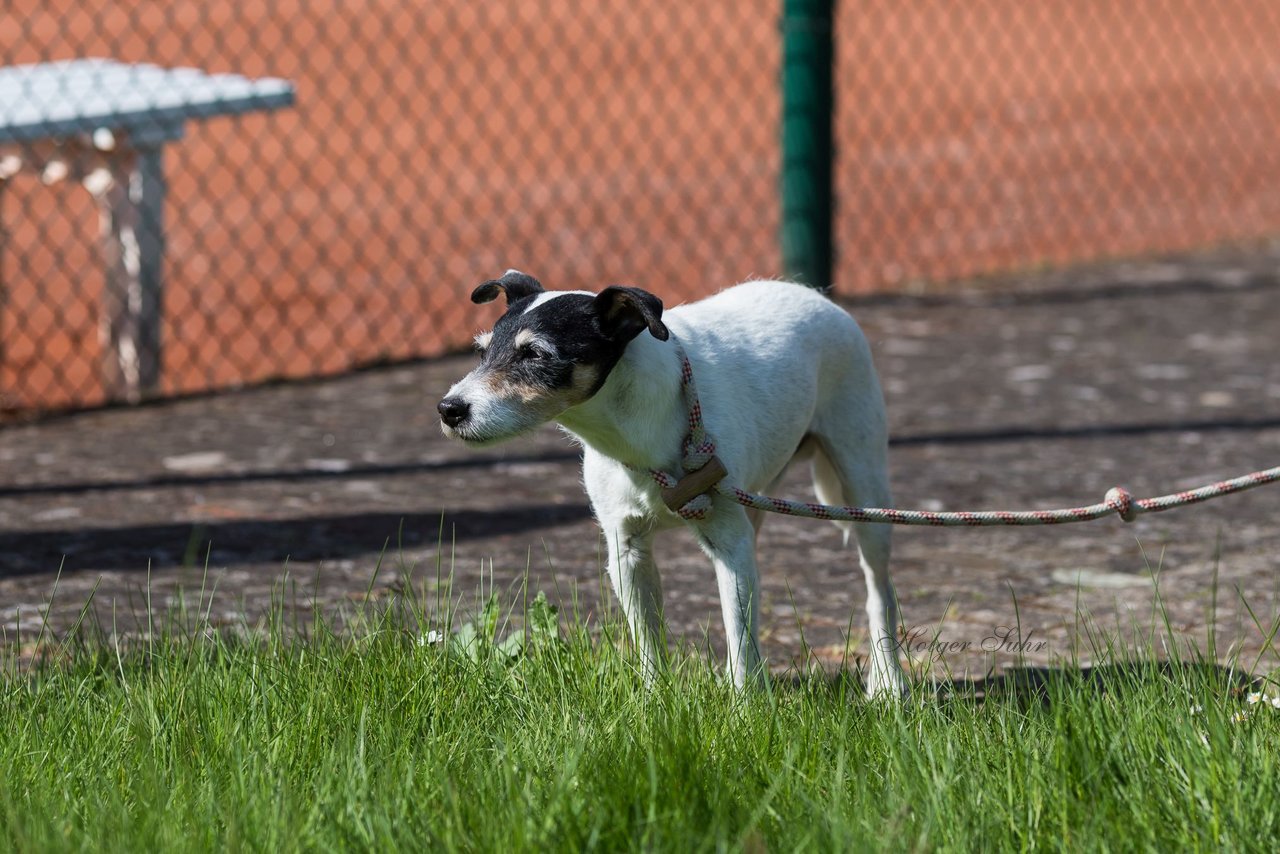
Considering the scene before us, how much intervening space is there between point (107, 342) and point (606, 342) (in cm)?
429

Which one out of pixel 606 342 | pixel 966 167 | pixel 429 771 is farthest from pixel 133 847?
pixel 966 167

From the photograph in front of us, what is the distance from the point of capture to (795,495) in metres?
5.49

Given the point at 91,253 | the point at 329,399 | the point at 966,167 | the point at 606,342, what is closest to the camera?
the point at 606,342

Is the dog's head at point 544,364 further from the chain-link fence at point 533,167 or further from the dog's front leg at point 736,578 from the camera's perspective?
the chain-link fence at point 533,167

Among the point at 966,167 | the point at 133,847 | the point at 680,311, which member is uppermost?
the point at 680,311

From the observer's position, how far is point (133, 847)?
248 cm

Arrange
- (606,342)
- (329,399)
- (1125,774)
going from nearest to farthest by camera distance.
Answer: (1125,774) → (606,342) → (329,399)

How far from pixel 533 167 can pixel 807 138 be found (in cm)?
597

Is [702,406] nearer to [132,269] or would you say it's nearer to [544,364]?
[544,364]

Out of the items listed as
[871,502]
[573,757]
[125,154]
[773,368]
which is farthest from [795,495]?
[125,154]

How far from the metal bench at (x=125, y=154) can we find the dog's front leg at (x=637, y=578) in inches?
146

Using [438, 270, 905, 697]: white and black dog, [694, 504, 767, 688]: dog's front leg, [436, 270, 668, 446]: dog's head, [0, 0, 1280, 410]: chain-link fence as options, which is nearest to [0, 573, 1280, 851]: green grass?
[694, 504, 767, 688]: dog's front leg

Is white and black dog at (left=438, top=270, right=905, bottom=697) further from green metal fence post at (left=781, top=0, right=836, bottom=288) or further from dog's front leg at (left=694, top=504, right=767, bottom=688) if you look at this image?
green metal fence post at (left=781, top=0, right=836, bottom=288)

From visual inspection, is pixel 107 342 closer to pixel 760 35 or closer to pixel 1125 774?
pixel 1125 774
